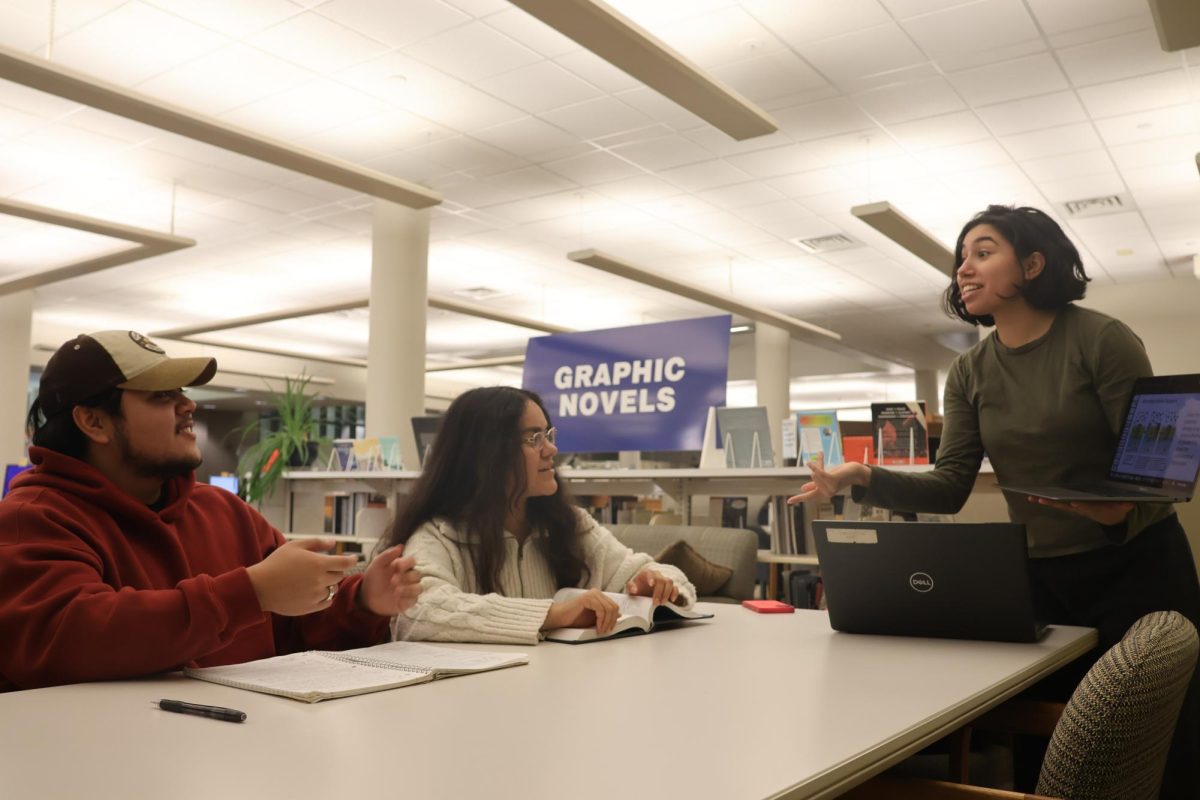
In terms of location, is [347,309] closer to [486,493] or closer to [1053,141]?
[1053,141]

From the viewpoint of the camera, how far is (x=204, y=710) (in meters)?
1.08

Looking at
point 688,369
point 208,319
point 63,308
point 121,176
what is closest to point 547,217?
point 121,176

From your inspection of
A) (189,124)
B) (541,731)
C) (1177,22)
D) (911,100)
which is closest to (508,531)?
(541,731)

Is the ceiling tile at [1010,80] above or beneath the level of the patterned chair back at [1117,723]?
above

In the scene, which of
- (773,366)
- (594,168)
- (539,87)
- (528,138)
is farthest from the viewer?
(773,366)

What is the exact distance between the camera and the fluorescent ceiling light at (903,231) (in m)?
5.94

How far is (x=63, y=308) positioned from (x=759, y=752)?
481 inches

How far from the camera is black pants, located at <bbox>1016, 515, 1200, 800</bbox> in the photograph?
1.78 m

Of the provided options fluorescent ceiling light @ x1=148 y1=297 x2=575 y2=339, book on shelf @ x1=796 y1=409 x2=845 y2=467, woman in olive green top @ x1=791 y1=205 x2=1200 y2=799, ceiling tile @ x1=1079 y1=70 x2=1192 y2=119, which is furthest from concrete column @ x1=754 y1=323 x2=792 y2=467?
woman in olive green top @ x1=791 y1=205 x2=1200 y2=799

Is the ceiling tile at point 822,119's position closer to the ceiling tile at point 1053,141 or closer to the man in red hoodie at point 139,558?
the ceiling tile at point 1053,141

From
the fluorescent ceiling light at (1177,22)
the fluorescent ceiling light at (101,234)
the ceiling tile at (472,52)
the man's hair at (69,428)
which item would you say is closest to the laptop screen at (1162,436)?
the man's hair at (69,428)

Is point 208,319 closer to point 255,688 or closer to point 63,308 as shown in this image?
point 63,308

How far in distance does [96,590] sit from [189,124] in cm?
385

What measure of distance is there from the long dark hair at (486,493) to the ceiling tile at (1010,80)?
417 cm
